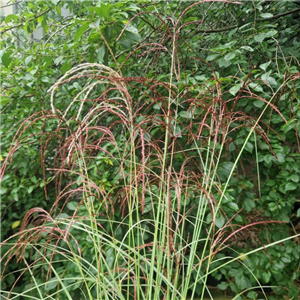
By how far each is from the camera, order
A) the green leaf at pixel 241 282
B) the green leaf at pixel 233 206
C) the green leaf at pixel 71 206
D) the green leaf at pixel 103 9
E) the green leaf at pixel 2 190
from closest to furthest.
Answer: the green leaf at pixel 103 9 → the green leaf at pixel 233 206 → the green leaf at pixel 71 206 → the green leaf at pixel 241 282 → the green leaf at pixel 2 190

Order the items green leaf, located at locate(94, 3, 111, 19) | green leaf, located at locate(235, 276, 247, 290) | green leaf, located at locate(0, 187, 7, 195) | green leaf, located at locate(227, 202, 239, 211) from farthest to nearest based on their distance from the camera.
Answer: green leaf, located at locate(0, 187, 7, 195)
green leaf, located at locate(235, 276, 247, 290)
green leaf, located at locate(227, 202, 239, 211)
green leaf, located at locate(94, 3, 111, 19)

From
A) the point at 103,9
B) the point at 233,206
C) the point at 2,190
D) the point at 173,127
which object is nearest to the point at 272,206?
the point at 233,206

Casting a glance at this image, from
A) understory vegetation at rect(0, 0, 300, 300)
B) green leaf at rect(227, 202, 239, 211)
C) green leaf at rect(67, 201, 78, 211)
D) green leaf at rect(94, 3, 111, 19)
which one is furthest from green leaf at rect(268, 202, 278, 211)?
green leaf at rect(94, 3, 111, 19)

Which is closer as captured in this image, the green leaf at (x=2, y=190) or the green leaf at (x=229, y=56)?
the green leaf at (x=229, y=56)

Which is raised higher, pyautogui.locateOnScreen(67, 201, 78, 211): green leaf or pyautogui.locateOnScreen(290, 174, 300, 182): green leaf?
pyautogui.locateOnScreen(67, 201, 78, 211): green leaf

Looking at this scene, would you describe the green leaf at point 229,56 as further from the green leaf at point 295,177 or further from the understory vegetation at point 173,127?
the green leaf at point 295,177

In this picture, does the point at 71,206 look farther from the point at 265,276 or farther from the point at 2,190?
the point at 265,276

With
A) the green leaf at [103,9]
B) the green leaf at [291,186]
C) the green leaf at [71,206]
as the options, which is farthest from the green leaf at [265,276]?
the green leaf at [103,9]

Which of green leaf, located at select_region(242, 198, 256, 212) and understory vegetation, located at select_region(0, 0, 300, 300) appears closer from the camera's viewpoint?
understory vegetation, located at select_region(0, 0, 300, 300)

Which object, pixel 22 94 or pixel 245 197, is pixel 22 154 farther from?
pixel 245 197

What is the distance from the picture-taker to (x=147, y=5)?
73.2 inches

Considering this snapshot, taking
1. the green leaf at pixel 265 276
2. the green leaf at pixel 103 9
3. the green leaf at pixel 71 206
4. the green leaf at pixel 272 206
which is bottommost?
the green leaf at pixel 265 276

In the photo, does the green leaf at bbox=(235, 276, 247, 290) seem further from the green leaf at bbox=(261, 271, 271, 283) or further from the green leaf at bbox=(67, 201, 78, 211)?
the green leaf at bbox=(67, 201, 78, 211)

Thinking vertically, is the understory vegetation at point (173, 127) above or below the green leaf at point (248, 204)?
above
